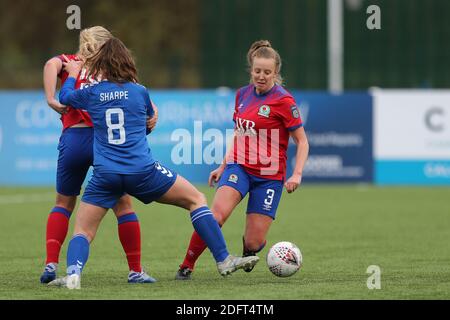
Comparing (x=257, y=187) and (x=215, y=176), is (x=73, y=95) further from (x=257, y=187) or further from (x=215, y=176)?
(x=257, y=187)

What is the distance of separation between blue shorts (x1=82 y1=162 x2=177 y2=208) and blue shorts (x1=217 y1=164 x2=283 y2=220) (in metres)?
0.99

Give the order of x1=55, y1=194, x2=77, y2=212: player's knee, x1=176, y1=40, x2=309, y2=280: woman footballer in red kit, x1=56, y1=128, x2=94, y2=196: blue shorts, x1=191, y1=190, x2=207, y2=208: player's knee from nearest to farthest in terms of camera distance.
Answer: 1. x1=191, y1=190, x2=207, y2=208: player's knee
2. x1=56, y1=128, x2=94, y2=196: blue shorts
3. x1=55, y1=194, x2=77, y2=212: player's knee
4. x1=176, y1=40, x2=309, y2=280: woman footballer in red kit

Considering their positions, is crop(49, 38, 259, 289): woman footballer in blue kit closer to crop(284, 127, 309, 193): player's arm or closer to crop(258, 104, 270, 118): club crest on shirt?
crop(284, 127, 309, 193): player's arm

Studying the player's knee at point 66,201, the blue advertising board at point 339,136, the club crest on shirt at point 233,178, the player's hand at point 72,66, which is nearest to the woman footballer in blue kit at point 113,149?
the player's hand at point 72,66

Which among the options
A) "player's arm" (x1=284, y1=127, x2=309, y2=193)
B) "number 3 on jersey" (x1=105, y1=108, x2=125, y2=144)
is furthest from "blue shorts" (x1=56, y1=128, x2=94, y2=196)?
"player's arm" (x1=284, y1=127, x2=309, y2=193)

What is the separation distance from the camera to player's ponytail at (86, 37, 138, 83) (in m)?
7.66

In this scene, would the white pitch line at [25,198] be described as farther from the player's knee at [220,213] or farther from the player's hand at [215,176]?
the player's knee at [220,213]

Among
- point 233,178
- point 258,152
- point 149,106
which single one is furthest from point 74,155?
point 258,152

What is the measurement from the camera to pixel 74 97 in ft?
25.3

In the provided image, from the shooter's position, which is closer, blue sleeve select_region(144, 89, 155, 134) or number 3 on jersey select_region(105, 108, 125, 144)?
number 3 on jersey select_region(105, 108, 125, 144)

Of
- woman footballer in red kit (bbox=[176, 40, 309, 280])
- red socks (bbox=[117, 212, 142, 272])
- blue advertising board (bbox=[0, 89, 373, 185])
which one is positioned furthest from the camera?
blue advertising board (bbox=[0, 89, 373, 185])

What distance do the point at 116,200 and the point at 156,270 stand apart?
1.46 meters

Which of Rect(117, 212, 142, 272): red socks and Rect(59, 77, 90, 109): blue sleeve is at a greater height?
Rect(59, 77, 90, 109): blue sleeve

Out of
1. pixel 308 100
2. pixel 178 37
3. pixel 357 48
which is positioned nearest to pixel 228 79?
pixel 357 48
